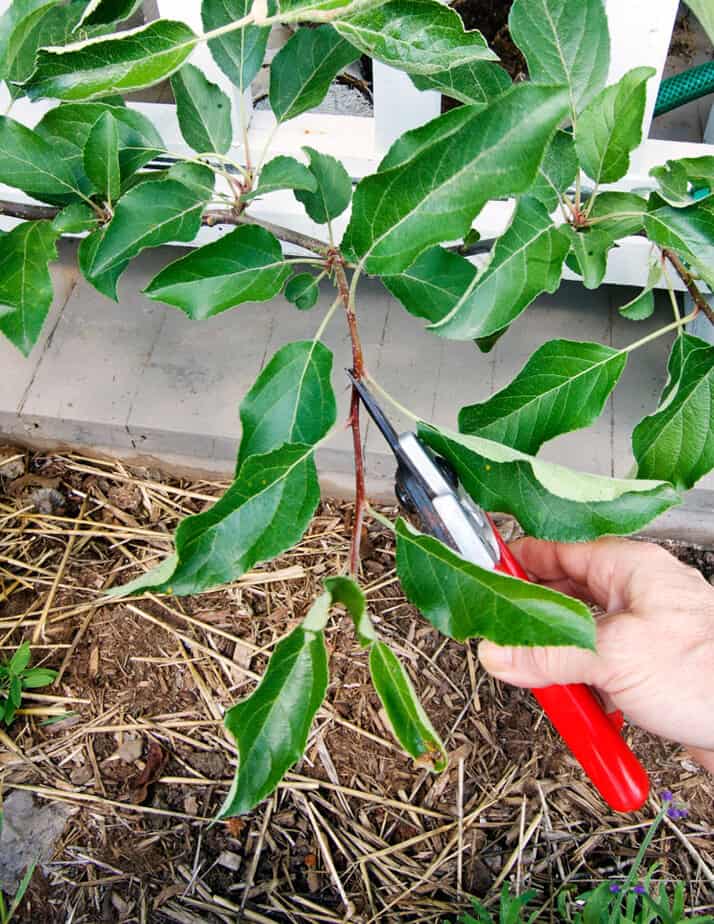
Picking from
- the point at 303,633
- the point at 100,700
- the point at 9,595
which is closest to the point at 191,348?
the point at 9,595

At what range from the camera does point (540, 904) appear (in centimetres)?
143

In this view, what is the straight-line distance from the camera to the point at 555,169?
38.2 inches

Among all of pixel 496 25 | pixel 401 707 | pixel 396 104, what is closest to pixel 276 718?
pixel 401 707

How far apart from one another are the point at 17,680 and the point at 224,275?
92 centimetres

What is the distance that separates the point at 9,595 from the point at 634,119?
1333mm

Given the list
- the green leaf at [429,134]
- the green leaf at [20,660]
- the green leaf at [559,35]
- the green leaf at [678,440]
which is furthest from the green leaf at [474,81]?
the green leaf at [20,660]

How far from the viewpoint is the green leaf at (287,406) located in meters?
0.91

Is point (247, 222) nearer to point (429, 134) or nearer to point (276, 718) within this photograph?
point (429, 134)

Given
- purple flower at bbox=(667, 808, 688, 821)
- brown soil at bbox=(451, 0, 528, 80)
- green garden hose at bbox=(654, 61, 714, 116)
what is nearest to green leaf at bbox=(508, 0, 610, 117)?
green garden hose at bbox=(654, 61, 714, 116)

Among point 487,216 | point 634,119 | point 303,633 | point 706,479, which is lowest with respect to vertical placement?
point 706,479

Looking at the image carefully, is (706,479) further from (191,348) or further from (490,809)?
(191,348)

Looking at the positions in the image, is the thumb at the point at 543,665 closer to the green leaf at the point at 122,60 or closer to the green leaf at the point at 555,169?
the green leaf at the point at 555,169

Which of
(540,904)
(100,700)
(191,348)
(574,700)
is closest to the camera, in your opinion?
(574,700)

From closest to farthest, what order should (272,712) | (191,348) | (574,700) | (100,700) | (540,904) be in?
1. (272,712)
2. (574,700)
3. (540,904)
4. (100,700)
5. (191,348)
